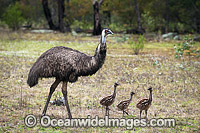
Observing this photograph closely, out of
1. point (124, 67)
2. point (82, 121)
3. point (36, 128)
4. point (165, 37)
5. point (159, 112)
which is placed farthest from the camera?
point (165, 37)

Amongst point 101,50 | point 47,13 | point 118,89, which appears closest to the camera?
point 101,50

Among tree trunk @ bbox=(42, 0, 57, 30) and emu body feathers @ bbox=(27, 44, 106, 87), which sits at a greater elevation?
tree trunk @ bbox=(42, 0, 57, 30)

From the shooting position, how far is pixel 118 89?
11617 millimetres

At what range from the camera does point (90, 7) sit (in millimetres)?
36219

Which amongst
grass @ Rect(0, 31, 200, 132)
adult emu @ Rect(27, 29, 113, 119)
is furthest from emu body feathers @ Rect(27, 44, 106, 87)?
grass @ Rect(0, 31, 200, 132)

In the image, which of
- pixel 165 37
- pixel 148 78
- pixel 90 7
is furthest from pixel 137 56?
pixel 90 7

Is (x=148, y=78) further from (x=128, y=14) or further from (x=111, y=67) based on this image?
(x=128, y=14)

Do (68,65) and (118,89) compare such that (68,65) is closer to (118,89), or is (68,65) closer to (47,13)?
(118,89)

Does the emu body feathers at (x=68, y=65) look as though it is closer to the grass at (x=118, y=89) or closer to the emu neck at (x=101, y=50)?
the emu neck at (x=101, y=50)

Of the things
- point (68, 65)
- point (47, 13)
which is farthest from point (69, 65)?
point (47, 13)

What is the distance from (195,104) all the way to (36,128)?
5.09 metres

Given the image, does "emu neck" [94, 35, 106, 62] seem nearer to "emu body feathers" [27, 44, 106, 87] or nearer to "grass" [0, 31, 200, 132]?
"emu body feathers" [27, 44, 106, 87]

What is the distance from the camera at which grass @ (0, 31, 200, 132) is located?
27.2ft

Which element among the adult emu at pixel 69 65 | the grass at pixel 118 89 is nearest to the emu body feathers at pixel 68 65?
the adult emu at pixel 69 65
